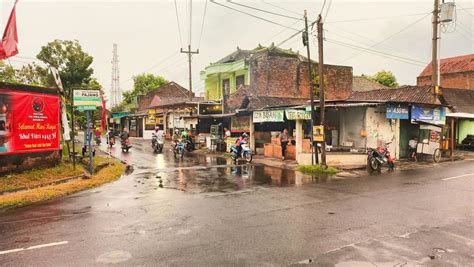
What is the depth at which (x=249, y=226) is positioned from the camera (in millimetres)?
6820

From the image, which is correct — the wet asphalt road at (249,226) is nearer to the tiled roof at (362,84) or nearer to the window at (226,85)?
the window at (226,85)

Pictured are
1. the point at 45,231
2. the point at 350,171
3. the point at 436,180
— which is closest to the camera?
the point at 45,231

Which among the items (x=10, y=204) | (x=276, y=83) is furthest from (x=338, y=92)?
(x=10, y=204)

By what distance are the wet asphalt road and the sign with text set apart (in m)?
4.13

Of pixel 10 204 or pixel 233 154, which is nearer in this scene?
pixel 10 204

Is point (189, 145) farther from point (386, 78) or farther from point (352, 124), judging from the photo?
point (386, 78)

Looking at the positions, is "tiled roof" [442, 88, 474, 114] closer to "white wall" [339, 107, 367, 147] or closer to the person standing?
"white wall" [339, 107, 367, 147]

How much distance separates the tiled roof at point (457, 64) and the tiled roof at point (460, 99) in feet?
55.9

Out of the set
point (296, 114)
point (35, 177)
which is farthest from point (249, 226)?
point (296, 114)

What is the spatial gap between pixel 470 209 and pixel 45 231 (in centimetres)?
908

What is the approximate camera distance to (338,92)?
3675 cm

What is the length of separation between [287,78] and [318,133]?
18.8 metres

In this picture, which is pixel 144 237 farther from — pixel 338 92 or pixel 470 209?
pixel 338 92

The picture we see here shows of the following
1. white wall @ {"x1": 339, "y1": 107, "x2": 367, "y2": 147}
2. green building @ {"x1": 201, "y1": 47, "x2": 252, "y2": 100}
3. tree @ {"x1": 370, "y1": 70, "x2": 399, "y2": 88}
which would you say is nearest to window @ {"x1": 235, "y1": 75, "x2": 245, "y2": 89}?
green building @ {"x1": 201, "y1": 47, "x2": 252, "y2": 100}
